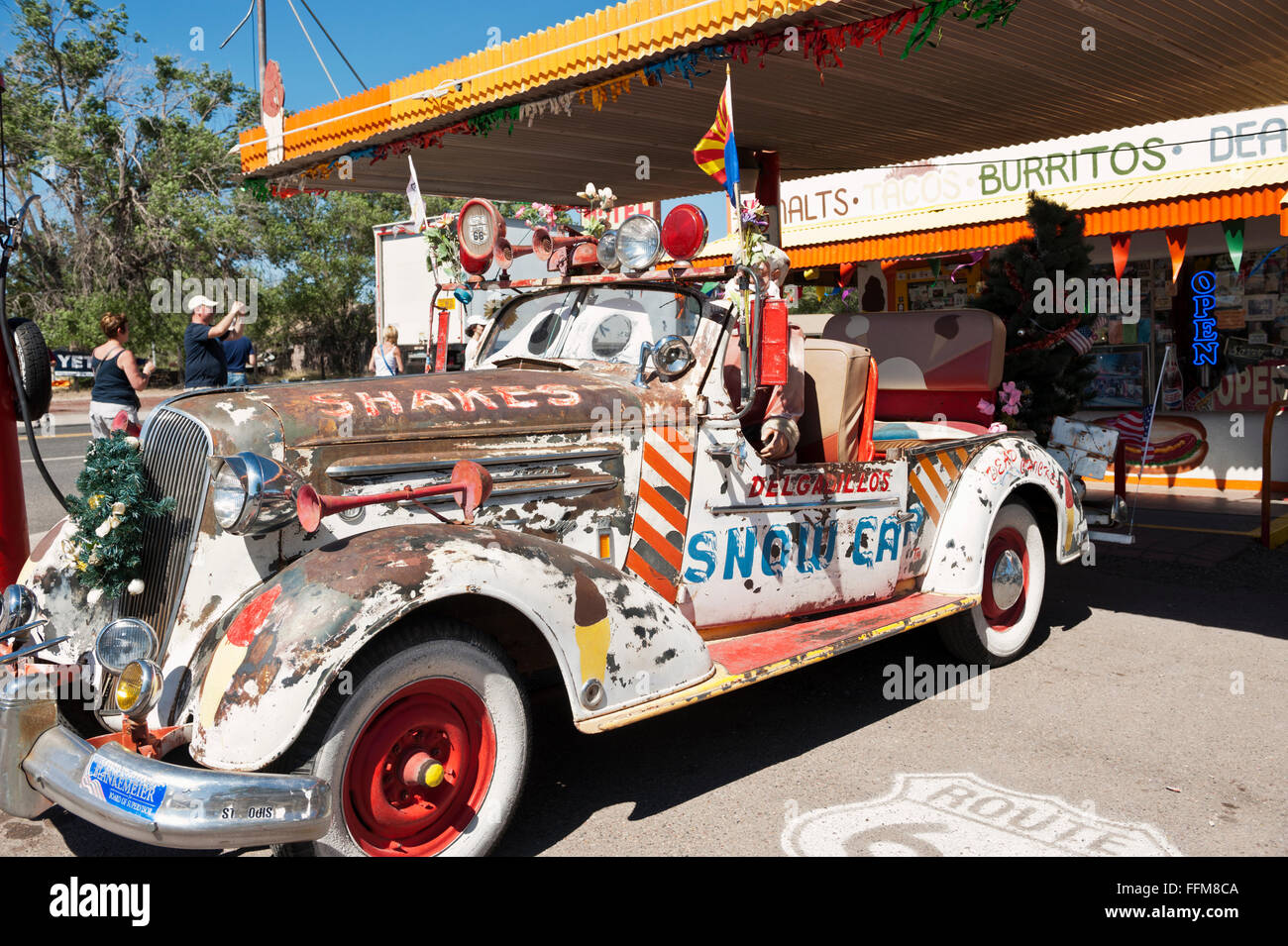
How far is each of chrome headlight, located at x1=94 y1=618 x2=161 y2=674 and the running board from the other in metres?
1.34

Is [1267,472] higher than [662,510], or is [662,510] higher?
[662,510]

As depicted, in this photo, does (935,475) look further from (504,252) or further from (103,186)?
(103,186)

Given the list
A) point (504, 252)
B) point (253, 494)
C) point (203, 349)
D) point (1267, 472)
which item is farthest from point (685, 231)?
point (1267, 472)

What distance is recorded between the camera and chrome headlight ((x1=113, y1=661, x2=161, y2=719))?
2789 mm

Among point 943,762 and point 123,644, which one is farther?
point 943,762

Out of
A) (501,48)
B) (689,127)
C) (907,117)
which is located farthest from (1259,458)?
(501,48)

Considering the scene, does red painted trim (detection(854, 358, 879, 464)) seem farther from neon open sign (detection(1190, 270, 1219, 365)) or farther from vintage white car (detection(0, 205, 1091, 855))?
neon open sign (detection(1190, 270, 1219, 365))

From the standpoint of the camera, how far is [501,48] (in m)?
6.90

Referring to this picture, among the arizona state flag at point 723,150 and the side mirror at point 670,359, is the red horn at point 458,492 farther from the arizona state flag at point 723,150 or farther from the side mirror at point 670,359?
the arizona state flag at point 723,150

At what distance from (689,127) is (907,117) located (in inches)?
63.9

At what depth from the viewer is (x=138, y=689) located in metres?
2.80

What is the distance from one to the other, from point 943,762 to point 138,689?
3078 millimetres

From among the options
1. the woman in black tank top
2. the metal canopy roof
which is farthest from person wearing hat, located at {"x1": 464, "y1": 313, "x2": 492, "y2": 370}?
the woman in black tank top

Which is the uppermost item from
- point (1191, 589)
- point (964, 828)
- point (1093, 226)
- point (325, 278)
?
point (325, 278)
